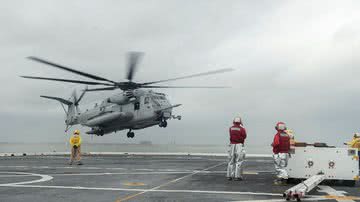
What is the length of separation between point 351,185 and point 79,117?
39.7m

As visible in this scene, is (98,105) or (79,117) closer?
(98,105)

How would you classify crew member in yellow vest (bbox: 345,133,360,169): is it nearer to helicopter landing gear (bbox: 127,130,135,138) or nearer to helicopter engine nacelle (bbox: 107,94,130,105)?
helicopter engine nacelle (bbox: 107,94,130,105)

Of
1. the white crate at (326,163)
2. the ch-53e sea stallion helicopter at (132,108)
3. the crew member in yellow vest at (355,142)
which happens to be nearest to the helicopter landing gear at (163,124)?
the ch-53e sea stallion helicopter at (132,108)

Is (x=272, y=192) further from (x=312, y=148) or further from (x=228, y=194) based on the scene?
(x=312, y=148)

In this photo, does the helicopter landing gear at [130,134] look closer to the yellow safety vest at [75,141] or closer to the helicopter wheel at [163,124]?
the helicopter wheel at [163,124]

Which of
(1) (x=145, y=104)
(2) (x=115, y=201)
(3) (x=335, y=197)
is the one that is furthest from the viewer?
(1) (x=145, y=104)

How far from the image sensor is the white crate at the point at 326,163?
1326 centimetres

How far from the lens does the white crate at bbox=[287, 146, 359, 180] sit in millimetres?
13258

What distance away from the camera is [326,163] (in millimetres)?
13391

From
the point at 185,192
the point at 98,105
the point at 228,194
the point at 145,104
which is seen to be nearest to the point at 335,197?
the point at 228,194

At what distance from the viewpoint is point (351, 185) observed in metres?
13.4

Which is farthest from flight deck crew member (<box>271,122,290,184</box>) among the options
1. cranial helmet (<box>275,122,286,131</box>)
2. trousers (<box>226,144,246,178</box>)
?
trousers (<box>226,144,246,178</box>)

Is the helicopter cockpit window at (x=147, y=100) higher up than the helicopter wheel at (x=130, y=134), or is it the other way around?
the helicopter cockpit window at (x=147, y=100)

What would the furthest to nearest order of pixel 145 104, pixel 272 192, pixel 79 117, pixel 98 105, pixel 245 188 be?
pixel 79 117 → pixel 98 105 → pixel 145 104 → pixel 245 188 → pixel 272 192
